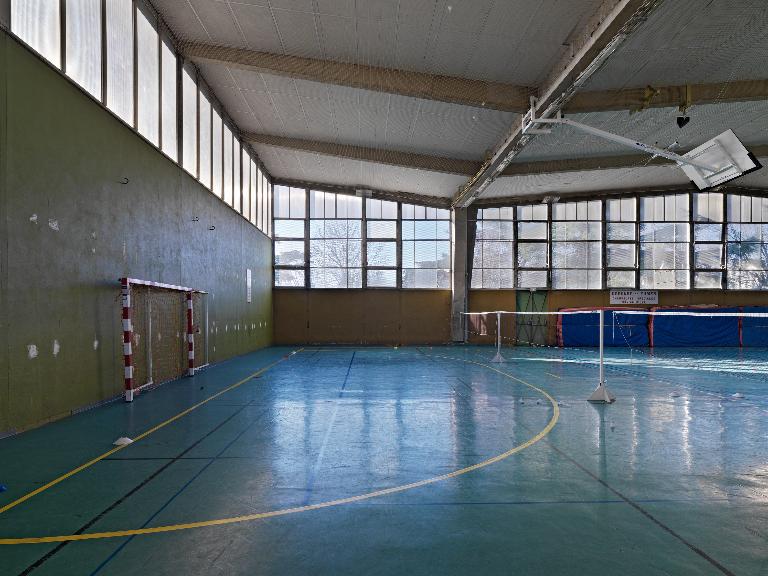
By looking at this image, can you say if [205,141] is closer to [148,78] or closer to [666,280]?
[148,78]

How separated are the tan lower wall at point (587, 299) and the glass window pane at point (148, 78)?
23083mm

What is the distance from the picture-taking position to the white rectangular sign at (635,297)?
3447 centimetres

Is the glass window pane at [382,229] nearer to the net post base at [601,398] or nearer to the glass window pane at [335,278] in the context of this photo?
the glass window pane at [335,278]

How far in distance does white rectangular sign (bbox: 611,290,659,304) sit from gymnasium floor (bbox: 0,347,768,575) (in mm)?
23347

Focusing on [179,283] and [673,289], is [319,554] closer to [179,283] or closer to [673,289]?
[179,283]

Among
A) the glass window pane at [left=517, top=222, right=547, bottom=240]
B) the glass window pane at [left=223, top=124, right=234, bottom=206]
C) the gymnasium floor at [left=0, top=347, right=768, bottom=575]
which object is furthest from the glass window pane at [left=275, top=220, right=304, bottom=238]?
the gymnasium floor at [left=0, top=347, right=768, bottom=575]

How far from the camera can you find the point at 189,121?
1861 cm

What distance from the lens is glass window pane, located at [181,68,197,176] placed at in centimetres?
1803

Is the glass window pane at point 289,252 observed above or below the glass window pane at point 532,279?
above

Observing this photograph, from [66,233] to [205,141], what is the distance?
1069 cm

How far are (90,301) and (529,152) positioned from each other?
18852 mm

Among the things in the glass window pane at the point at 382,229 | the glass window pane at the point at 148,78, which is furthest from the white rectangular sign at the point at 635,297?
the glass window pane at the point at 148,78

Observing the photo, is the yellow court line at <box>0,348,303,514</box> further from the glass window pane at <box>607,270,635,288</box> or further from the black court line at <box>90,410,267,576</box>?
the glass window pane at <box>607,270,635,288</box>

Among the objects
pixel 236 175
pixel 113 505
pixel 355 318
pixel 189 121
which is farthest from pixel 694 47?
pixel 355 318
